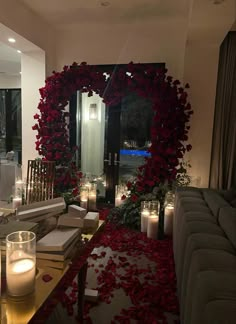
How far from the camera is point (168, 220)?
341 centimetres

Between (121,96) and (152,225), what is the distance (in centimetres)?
191

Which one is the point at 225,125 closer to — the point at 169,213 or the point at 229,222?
the point at 169,213

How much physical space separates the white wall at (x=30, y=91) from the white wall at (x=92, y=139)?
2.75 feet

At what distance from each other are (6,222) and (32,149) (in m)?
2.91

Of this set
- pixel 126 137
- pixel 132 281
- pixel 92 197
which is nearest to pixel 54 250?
pixel 132 281

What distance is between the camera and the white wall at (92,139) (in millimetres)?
4570

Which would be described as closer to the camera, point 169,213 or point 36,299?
point 36,299

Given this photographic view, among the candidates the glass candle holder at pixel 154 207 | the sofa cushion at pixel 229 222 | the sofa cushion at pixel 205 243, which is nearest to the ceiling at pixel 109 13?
the sofa cushion at pixel 229 222

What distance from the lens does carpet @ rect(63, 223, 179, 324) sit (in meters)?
2.00

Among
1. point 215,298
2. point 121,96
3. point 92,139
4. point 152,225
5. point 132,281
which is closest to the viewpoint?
point 215,298

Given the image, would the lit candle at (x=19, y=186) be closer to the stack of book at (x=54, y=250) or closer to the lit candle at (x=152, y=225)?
the lit candle at (x=152, y=225)

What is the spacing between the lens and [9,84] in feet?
22.0

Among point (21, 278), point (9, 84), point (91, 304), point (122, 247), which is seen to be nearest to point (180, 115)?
point (122, 247)

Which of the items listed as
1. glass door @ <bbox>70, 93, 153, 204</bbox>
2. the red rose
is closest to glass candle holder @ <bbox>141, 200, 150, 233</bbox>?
the red rose
